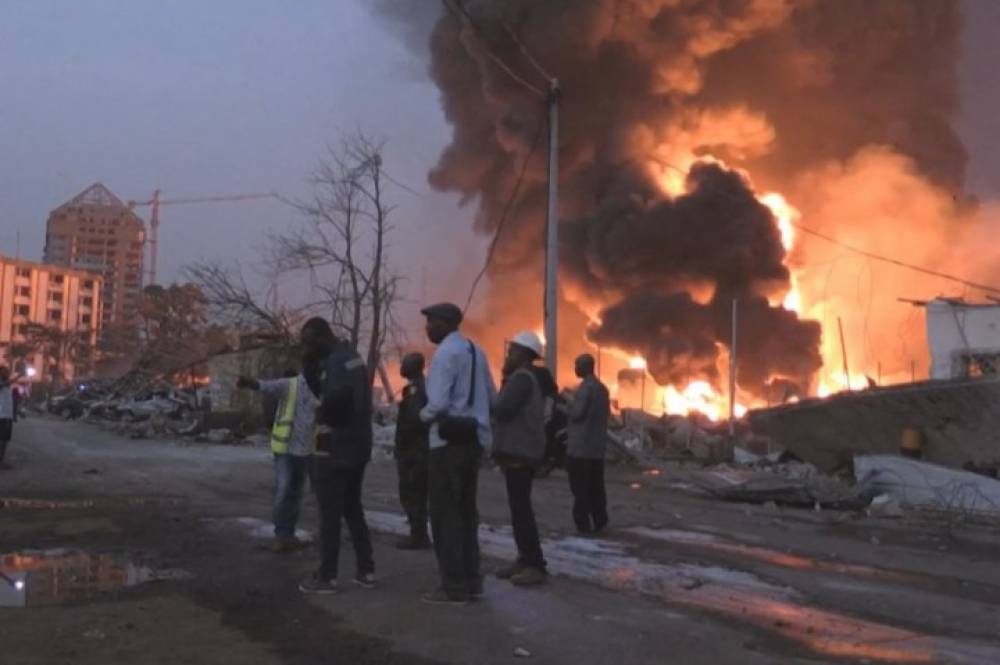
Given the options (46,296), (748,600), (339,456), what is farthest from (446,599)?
(46,296)

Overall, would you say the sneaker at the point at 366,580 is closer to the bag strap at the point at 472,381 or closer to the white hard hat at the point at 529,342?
the bag strap at the point at 472,381

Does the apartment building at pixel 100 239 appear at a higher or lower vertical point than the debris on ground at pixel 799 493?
higher

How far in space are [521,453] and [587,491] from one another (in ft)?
8.03

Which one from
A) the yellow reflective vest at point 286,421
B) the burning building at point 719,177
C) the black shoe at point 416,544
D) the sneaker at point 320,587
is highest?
the burning building at point 719,177

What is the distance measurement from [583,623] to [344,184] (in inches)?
853

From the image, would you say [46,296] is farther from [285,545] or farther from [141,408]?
[285,545]

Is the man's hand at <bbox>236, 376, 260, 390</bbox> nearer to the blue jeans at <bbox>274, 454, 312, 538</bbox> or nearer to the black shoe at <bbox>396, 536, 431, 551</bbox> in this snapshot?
→ the blue jeans at <bbox>274, 454, 312, 538</bbox>

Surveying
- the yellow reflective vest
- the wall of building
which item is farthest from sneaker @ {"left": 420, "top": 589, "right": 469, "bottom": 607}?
the wall of building

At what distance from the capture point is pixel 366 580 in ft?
20.1

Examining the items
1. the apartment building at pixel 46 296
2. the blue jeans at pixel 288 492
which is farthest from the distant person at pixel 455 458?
the apartment building at pixel 46 296

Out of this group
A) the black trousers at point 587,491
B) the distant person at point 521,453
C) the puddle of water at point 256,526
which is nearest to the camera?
the distant person at point 521,453

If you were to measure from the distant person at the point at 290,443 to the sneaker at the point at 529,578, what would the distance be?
2016mm

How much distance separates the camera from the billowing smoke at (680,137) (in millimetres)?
30266

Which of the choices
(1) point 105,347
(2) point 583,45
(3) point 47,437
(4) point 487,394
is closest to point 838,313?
(2) point 583,45
